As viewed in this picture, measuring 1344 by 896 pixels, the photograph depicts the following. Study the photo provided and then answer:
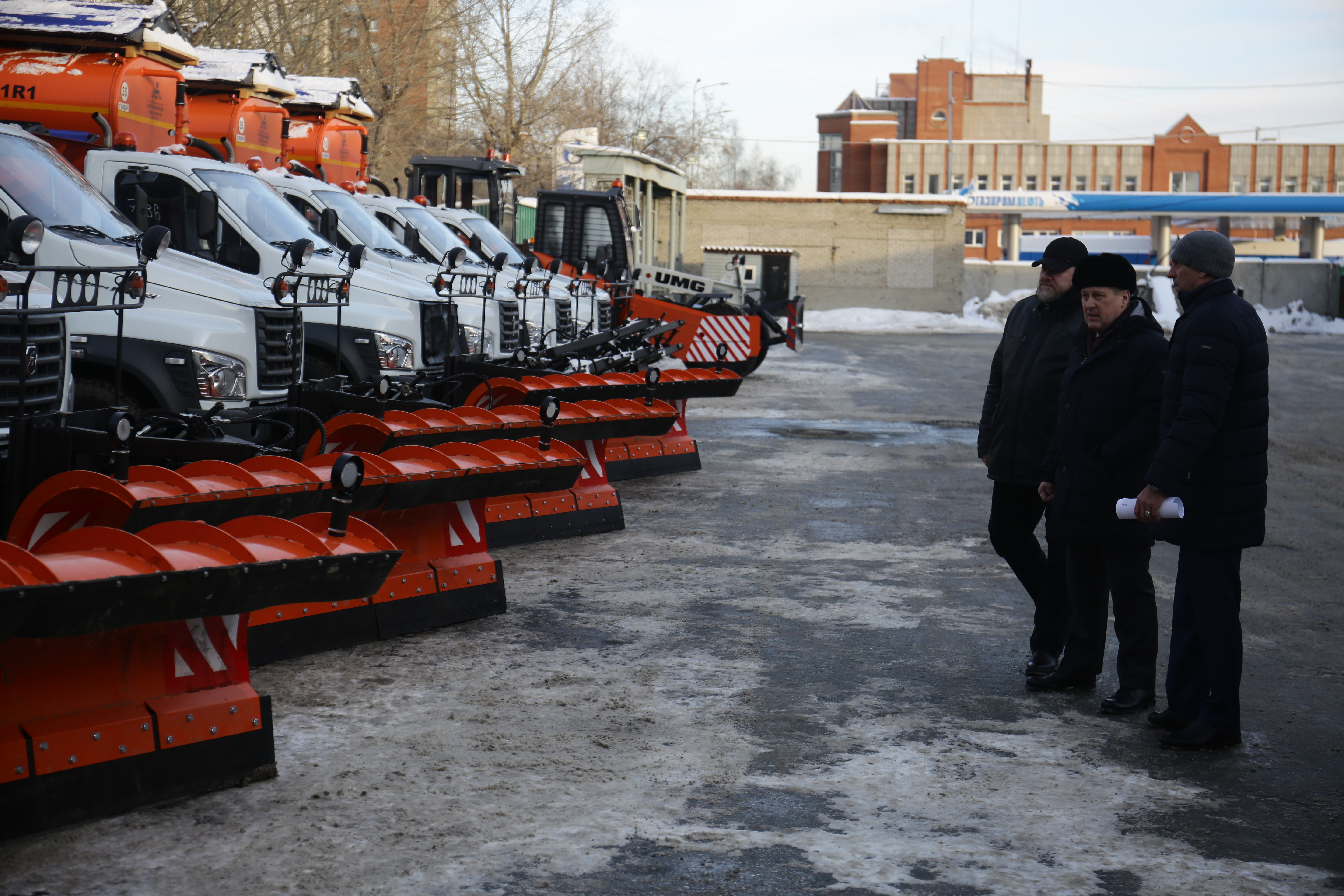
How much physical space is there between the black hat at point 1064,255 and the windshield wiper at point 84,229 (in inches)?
202

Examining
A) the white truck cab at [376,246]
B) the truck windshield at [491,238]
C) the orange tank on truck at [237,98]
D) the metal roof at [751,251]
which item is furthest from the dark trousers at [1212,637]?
the metal roof at [751,251]

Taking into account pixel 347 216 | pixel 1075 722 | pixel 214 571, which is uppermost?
pixel 347 216

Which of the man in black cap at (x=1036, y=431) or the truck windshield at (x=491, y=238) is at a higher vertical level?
the truck windshield at (x=491, y=238)

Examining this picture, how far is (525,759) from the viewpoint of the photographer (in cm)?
471

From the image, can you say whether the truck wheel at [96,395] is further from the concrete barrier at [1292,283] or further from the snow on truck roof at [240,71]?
the concrete barrier at [1292,283]

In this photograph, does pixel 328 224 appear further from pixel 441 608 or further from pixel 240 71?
pixel 441 608

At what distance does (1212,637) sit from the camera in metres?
5.07

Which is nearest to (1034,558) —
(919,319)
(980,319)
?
(919,319)

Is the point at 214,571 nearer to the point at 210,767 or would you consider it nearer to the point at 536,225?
the point at 210,767

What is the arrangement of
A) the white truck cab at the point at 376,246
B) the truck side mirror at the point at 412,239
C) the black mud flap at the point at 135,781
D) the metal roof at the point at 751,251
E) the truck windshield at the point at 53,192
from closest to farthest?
the black mud flap at the point at 135,781, the truck windshield at the point at 53,192, the white truck cab at the point at 376,246, the truck side mirror at the point at 412,239, the metal roof at the point at 751,251

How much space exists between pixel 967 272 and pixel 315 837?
162 ft

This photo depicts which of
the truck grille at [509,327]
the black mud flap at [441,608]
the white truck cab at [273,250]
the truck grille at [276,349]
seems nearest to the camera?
the black mud flap at [441,608]

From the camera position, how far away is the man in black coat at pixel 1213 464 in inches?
194

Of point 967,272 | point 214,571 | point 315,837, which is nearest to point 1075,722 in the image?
point 315,837
